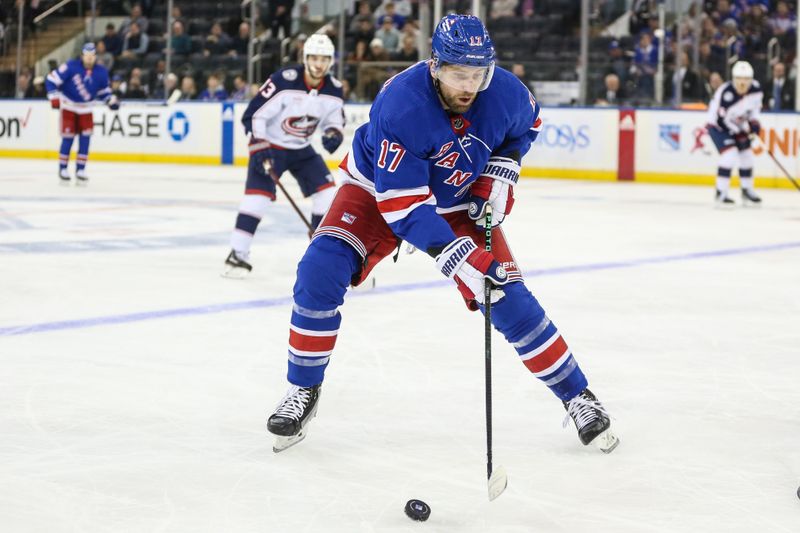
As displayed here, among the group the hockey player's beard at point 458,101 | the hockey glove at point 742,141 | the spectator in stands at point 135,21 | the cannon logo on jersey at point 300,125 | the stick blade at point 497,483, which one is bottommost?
the stick blade at point 497,483

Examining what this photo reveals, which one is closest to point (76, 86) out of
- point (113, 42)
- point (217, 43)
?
point (217, 43)

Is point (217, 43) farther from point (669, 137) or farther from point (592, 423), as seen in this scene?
point (592, 423)

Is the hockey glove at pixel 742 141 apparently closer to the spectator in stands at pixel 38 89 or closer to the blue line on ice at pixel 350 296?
the blue line on ice at pixel 350 296

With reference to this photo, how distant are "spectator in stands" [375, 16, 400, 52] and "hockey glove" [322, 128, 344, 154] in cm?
879

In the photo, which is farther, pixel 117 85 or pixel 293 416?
pixel 117 85

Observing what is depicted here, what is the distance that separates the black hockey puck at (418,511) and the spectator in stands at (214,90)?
13991 mm

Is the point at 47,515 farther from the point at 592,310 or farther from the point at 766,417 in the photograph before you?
the point at 592,310

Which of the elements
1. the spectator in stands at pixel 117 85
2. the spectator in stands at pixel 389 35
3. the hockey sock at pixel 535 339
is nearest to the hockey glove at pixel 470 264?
the hockey sock at pixel 535 339

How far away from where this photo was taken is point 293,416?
3061mm

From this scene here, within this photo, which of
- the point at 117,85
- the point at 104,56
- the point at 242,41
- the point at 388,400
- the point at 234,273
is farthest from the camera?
the point at 104,56

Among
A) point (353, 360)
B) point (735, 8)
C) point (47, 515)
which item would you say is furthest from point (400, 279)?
point (735, 8)

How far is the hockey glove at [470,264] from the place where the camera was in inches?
110

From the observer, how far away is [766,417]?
11.2 feet

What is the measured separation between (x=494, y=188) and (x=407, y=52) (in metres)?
11.9
